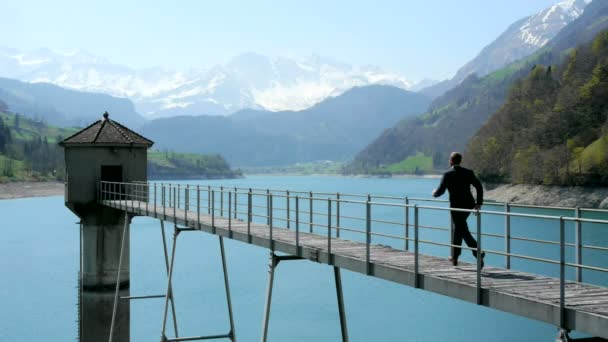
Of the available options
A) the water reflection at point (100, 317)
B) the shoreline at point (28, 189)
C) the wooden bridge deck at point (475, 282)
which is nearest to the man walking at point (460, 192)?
the wooden bridge deck at point (475, 282)

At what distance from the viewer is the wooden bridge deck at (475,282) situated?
9.96m

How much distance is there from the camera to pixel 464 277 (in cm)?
1262

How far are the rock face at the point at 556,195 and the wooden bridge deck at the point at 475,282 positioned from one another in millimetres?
78624

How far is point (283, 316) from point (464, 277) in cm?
3343

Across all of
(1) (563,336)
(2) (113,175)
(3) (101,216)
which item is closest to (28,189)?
(2) (113,175)

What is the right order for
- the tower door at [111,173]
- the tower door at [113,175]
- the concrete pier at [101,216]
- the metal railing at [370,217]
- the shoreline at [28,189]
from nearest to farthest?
the metal railing at [370,217]
the concrete pier at [101,216]
the tower door at [113,175]
the tower door at [111,173]
the shoreline at [28,189]

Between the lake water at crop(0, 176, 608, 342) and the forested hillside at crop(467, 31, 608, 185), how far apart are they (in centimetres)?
3323

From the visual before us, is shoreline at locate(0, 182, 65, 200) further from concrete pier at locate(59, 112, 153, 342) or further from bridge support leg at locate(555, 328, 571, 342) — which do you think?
bridge support leg at locate(555, 328, 571, 342)

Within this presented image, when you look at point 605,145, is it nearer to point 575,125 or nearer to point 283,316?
point 575,125

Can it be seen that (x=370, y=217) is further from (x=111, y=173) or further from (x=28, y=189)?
(x=28, y=189)

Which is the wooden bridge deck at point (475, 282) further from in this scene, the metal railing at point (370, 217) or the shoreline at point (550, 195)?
the shoreline at point (550, 195)

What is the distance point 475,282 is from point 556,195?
309 feet

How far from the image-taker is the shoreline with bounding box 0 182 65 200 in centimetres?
16675

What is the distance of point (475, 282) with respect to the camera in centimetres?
1197
